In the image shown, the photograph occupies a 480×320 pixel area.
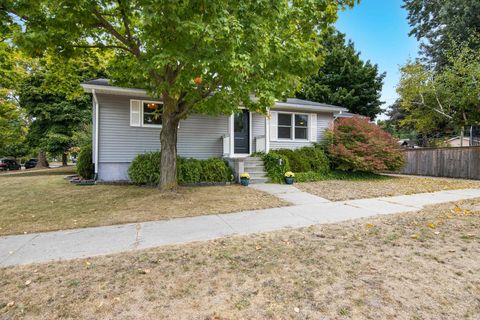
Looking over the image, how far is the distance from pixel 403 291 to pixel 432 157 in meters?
15.0

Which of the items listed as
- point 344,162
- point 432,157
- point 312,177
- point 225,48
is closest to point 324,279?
point 225,48

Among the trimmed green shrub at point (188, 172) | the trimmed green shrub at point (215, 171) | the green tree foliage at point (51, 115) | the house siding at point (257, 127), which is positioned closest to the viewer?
the trimmed green shrub at point (188, 172)

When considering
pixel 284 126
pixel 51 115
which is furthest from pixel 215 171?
pixel 51 115

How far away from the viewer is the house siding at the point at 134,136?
9.55 metres

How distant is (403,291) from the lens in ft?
8.09

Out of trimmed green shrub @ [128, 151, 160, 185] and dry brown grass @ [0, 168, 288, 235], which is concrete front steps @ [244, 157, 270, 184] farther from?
trimmed green shrub @ [128, 151, 160, 185]

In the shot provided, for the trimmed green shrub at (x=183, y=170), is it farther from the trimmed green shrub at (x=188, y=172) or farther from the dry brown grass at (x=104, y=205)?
the dry brown grass at (x=104, y=205)

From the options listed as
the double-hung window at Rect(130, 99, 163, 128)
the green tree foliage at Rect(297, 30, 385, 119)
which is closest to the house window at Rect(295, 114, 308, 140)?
the double-hung window at Rect(130, 99, 163, 128)

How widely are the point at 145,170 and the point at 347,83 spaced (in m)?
20.5

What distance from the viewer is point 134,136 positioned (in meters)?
10.0

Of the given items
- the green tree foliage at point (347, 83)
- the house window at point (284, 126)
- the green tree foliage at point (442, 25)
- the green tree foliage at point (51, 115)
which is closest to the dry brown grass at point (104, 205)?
the house window at point (284, 126)

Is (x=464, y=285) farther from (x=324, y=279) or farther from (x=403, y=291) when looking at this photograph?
(x=324, y=279)

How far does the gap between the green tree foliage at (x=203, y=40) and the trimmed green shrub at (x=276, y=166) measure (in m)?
3.94

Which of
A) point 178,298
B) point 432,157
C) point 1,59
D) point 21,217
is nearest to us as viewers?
point 178,298
